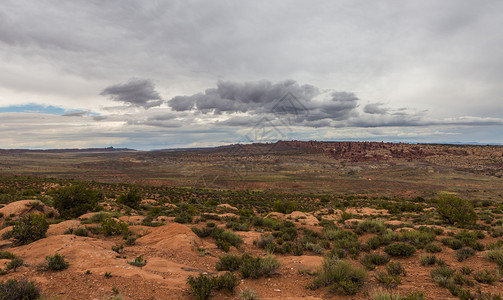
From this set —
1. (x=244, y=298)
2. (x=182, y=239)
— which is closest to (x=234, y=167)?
(x=182, y=239)

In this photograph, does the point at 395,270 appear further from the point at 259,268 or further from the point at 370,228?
the point at 370,228

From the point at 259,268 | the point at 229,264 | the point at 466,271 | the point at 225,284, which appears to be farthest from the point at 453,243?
the point at 225,284

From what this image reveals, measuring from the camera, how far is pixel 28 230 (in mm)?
10031

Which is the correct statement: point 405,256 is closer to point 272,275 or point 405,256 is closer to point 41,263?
point 272,275

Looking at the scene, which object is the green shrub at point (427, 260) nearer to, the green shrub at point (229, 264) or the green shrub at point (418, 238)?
the green shrub at point (418, 238)

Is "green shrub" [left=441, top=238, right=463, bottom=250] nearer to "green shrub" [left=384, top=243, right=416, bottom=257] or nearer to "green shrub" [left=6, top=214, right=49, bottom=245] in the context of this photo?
"green shrub" [left=384, top=243, right=416, bottom=257]

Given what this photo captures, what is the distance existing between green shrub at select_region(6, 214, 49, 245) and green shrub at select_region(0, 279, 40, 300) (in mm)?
5960

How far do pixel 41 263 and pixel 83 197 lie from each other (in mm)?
11405

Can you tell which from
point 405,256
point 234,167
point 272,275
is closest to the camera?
point 272,275

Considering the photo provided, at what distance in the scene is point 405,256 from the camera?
970 cm

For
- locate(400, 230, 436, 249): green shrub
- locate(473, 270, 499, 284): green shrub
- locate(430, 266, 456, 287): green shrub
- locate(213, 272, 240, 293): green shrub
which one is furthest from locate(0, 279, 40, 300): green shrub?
locate(400, 230, 436, 249): green shrub

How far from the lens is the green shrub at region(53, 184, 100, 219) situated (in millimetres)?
15898

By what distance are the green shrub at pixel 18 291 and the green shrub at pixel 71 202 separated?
484 inches

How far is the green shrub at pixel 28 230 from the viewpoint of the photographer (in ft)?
32.4
